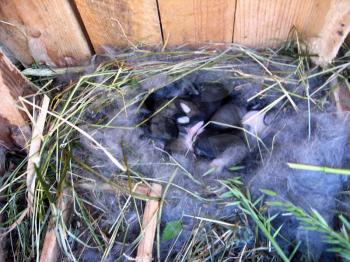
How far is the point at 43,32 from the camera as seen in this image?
50.7 inches

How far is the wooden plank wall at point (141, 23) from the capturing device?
119cm

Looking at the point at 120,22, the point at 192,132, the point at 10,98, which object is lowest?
the point at 192,132

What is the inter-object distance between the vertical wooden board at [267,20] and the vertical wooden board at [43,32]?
52cm

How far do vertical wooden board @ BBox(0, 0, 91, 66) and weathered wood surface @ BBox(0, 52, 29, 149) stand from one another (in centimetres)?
15

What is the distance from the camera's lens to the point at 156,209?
1.08 meters

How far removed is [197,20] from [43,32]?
0.50 m

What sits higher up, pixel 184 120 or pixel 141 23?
pixel 141 23

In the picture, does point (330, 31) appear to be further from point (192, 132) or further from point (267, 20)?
point (192, 132)

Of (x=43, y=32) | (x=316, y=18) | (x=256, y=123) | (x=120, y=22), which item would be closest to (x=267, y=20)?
(x=316, y=18)

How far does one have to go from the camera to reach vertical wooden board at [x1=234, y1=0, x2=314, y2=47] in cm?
117

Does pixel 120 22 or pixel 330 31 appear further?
pixel 120 22

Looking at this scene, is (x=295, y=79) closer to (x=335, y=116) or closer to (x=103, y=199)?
(x=335, y=116)

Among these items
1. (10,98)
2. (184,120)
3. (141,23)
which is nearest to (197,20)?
(141,23)

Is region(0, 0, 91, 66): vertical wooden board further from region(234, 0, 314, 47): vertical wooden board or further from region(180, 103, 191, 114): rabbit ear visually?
region(234, 0, 314, 47): vertical wooden board
